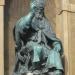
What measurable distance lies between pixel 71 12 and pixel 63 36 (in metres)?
0.40

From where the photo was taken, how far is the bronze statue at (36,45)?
14773 mm

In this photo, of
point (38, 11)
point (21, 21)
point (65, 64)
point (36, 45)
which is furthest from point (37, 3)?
point (65, 64)

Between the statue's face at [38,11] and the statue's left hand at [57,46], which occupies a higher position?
the statue's face at [38,11]

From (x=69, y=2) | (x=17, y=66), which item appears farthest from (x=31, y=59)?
(x=69, y=2)

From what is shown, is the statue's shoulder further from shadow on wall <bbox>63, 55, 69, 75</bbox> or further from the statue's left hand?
shadow on wall <bbox>63, 55, 69, 75</bbox>

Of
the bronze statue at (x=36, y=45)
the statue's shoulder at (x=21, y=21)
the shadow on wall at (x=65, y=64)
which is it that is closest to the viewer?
the bronze statue at (x=36, y=45)

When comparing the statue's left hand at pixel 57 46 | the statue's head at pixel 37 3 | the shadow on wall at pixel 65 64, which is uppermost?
the statue's head at pixel 37 3

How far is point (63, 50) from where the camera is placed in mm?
15195

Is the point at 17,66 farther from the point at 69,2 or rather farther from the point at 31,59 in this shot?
the point at 69,2

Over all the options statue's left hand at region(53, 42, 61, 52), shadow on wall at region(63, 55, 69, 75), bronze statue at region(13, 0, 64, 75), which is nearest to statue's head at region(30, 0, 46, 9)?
bronze statue at region(13, 0, 64, 75)

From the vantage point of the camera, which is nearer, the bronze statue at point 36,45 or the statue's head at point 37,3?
the bronze statue at point 36,45

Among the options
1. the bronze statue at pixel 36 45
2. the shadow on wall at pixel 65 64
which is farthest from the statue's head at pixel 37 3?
the shadow on wall at pixel 65 64

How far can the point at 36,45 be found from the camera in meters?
14.9

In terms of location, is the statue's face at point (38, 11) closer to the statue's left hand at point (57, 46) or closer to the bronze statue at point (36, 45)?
the bronze statue at point (36, 45)
